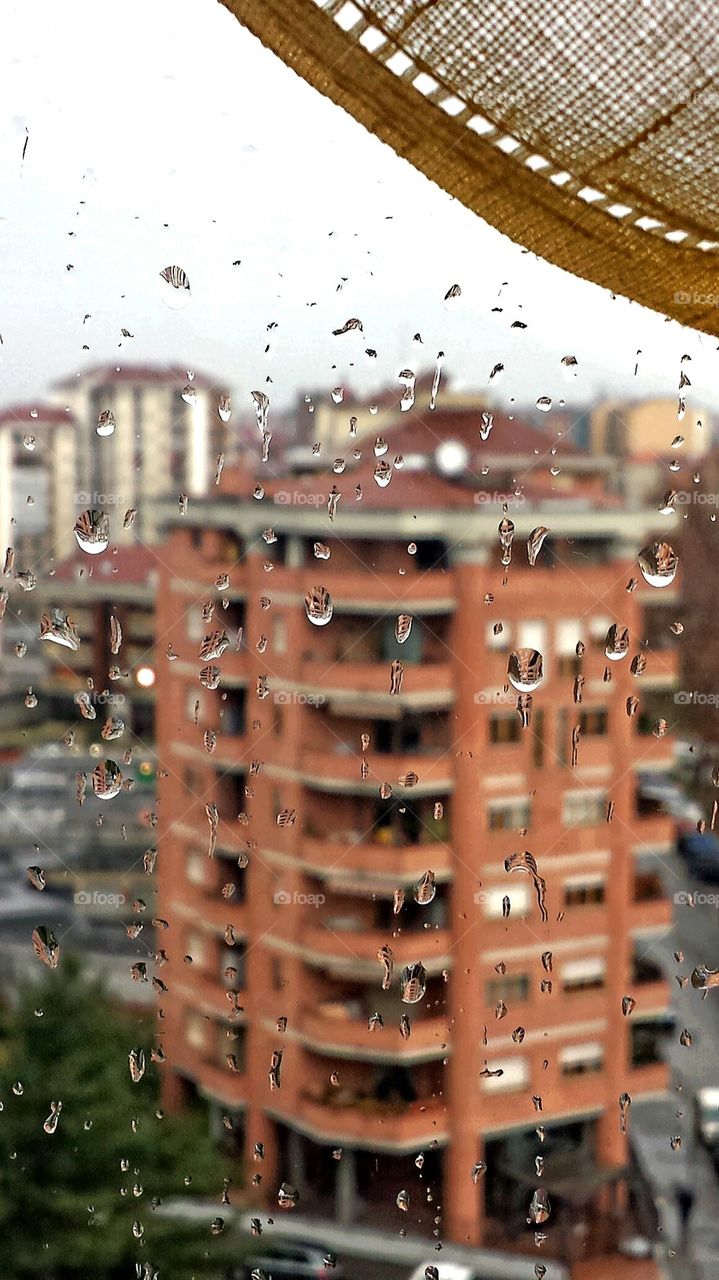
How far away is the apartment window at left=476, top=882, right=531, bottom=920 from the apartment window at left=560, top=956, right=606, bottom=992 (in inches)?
2.6

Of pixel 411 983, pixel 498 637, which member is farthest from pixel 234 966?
pixel 498 637

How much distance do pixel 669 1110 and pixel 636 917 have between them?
0.18 metres

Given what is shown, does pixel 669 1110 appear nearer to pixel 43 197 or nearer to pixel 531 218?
pixel 531 218

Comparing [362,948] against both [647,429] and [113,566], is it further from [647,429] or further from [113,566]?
[647,429]

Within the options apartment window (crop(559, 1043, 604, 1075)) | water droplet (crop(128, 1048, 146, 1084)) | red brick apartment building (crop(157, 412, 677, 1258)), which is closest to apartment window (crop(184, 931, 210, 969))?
red brick apartment building (crop(157, 412, 677, 1258))

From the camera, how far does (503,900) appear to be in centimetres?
89

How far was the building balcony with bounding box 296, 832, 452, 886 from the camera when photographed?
2.85 ft

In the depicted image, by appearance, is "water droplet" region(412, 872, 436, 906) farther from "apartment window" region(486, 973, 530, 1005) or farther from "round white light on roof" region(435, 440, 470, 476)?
"round white light on roof" region(435, 440, 470, 476)

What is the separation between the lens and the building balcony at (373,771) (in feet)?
2.86

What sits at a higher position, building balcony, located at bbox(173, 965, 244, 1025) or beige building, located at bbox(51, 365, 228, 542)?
beige building, located at bbox(51, 365, 228, 542)

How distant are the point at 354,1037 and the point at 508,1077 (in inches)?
5.6

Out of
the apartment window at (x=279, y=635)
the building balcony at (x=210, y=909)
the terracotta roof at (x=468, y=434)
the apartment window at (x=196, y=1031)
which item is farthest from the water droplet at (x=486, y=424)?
the apartment window at (x=196, y=1031)

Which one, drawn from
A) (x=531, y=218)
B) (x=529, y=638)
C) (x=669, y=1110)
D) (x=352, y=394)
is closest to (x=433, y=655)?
(x=529, y=638)

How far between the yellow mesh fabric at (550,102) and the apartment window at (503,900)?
506mm
